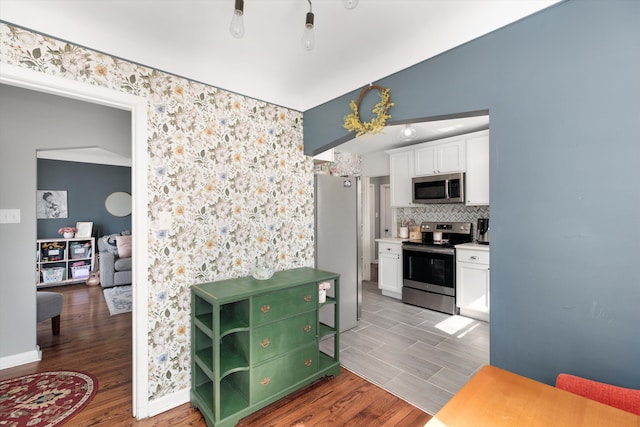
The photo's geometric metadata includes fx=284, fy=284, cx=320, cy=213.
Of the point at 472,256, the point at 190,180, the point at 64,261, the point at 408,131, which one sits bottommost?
the point at 64,261

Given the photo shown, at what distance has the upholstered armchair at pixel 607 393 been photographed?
1.04 meters

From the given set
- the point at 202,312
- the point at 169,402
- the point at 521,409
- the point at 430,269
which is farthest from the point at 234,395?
the point at 430,269

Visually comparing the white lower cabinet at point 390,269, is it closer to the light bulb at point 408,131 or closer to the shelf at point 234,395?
the light bulb at point 408,131

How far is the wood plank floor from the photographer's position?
1.92m

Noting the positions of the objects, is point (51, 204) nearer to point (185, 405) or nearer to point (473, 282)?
point (185, 405)

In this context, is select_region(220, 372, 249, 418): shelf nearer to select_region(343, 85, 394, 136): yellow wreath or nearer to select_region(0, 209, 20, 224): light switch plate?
select_region(343, 85, 394, 136): yellow wreath

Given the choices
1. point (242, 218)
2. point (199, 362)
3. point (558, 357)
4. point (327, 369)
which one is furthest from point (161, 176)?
point (558, 357)

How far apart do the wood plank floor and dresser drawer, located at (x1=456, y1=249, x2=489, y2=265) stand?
7.26 feet

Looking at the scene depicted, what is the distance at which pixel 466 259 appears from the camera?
375 cm

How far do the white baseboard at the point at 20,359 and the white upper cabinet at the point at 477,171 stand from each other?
5.22 m

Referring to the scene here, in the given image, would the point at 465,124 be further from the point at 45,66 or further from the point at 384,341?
the point at 45,66

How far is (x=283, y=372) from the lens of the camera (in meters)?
2.09

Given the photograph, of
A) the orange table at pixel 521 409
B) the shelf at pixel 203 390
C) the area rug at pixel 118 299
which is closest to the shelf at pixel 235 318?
the shelf at pixel 203 390

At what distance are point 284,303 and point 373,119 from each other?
1.54m
